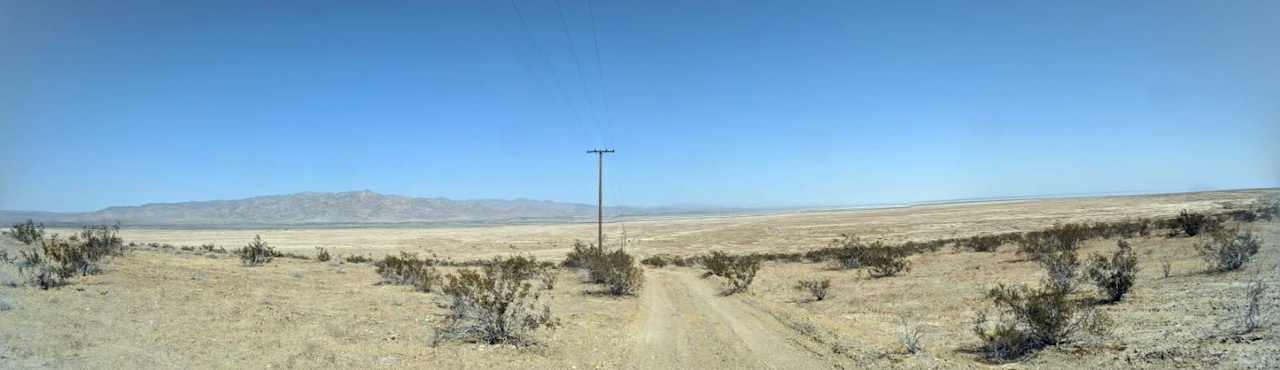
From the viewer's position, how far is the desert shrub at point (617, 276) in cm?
1886

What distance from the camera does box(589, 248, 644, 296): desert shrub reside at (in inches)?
742

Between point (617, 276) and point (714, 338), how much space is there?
316 inches

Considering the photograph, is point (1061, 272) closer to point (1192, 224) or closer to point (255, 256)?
point (1192, 224)

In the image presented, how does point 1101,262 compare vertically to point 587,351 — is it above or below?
above

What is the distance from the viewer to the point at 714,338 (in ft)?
36.7

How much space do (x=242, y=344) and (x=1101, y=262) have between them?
17.2 metres

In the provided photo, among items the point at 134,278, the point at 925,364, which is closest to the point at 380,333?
the point at 925,364

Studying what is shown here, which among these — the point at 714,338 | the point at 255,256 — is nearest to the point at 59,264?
the point at 255,256

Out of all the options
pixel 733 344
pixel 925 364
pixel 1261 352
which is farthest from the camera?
pixel 733 344

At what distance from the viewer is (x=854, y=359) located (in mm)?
9305

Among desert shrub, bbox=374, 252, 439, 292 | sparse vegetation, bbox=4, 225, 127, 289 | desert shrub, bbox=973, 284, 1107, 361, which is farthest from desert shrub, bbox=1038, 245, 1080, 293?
sparse vegetation, bbox=4, 225, 127, 289

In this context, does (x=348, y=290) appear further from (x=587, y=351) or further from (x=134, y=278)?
(x=587, y=351)

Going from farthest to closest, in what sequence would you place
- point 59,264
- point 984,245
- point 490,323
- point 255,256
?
point 984,245 < point 255,256 < point 59,264 < point 490,323

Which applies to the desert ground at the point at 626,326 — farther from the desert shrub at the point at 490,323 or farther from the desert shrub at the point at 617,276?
the desert shrub at the point at 617,276
